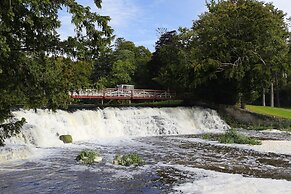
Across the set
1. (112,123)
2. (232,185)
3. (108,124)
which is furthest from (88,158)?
(112,123)

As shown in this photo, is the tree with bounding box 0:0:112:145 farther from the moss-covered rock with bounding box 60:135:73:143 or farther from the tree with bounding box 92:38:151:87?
the tree with bounding box 92:38:151:87

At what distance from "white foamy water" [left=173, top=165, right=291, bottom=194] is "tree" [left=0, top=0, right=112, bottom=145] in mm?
4599

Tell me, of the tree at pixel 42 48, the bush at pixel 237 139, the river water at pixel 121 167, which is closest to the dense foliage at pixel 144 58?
the tree at pixel 42 48

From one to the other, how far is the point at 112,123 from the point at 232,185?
1863cm

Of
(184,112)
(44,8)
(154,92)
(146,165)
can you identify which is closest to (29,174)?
(146,165)

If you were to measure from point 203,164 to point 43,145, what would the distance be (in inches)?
408

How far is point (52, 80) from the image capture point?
9508 millimetres

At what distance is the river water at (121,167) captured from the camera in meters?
11.6

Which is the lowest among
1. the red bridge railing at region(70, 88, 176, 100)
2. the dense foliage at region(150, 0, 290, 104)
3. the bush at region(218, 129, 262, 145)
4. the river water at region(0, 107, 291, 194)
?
the river water at region(0, 107, 291, 194)

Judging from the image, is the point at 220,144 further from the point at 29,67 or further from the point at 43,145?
the point at 29,67

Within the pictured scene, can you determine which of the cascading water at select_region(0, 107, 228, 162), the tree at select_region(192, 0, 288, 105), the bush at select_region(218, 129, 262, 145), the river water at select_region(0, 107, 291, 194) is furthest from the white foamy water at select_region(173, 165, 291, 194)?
the tree at select_region(192, 0, 288, 105)

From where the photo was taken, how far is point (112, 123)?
29.3 meters

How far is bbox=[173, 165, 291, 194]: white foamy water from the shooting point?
35.1ft

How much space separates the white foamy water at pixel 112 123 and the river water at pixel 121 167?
0.07 meters
